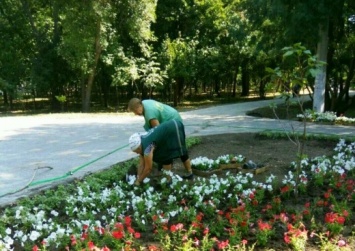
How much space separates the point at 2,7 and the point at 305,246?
27.5 m

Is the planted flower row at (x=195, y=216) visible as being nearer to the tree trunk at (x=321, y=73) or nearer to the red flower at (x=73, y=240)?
the red flower at (x=73, y=240)

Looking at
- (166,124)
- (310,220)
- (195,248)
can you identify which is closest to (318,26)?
(166,124)

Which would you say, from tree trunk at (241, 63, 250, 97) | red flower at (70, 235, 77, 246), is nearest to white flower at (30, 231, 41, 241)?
red flower at (70, 235, 77, 246)

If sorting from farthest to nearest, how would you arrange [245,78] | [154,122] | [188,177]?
[245,78] < [188,177] < [154,122]

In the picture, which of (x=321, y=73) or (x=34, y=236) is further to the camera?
(x=321, y=73)

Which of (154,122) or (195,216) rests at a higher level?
(154,122)

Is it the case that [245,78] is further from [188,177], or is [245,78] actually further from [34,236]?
[34,236]

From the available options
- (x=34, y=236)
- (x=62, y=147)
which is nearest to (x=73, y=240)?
(x=34, y=236)

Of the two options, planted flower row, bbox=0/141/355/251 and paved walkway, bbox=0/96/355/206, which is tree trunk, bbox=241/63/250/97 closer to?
paved walkway, bbox=0/96/355/206

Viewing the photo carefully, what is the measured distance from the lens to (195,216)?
448 centimetres

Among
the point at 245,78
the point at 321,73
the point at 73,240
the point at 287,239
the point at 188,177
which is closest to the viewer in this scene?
the point at 287,239

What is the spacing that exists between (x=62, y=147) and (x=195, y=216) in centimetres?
594

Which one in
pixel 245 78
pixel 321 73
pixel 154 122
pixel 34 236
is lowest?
pixel 34 236

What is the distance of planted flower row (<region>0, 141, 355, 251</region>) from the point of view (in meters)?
3.83
